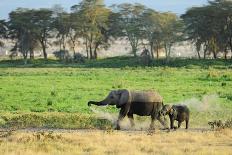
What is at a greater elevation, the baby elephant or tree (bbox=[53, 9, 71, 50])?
tree (bbox=[53, 9, 71, 50])

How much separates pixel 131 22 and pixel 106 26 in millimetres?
4587

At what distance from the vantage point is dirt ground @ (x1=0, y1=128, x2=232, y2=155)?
16.9 metres

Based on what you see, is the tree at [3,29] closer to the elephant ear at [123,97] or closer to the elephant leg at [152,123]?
the elephant ear at [123,97]

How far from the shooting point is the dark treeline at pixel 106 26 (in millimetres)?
84000

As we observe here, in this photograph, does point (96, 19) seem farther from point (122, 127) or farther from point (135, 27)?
point (122, 127)

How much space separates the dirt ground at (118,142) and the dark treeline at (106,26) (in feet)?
205

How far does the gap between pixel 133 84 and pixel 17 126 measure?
16.8 metres

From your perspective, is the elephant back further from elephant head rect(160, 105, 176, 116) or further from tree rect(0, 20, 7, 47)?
tree rect(0, 20, 7, 47)

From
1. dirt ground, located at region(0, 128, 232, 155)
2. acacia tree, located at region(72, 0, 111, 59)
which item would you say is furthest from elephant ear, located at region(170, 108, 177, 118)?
acacia tree, located at region(72, 0, 111, 59)

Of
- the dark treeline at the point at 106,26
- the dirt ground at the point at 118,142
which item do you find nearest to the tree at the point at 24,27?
the dark treeline at the point at 106,26

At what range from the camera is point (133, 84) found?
39.1m

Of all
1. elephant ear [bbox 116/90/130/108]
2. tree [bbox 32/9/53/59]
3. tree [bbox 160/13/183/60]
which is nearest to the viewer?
elephant ear [bbox 116/90/130/108]

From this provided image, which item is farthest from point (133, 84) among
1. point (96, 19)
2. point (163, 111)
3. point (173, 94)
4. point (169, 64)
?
point (96, 19)

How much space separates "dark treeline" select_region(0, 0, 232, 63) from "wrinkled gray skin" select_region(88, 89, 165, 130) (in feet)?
195
